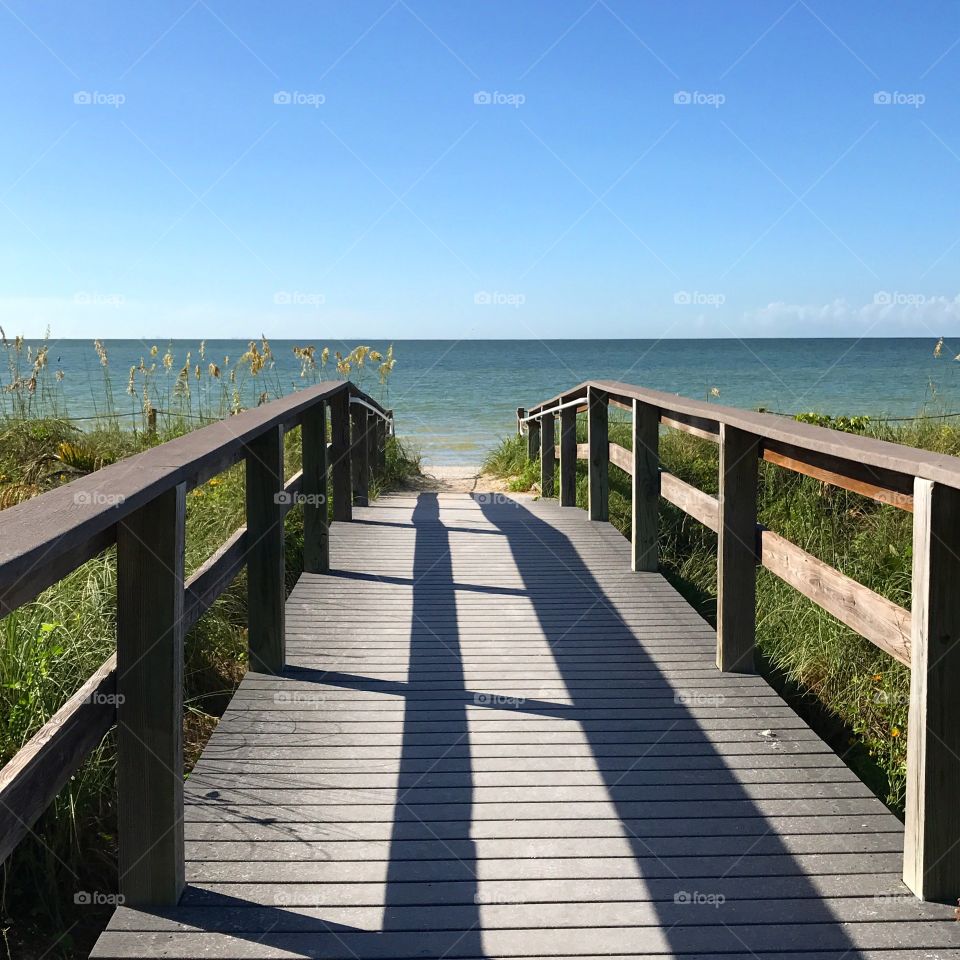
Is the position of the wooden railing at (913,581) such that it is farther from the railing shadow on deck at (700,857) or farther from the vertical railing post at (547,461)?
the vertical railing post at (547,461)

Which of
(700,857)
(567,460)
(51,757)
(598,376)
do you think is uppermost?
(598,376)

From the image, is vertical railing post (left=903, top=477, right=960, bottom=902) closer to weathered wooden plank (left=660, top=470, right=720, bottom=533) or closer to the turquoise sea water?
weathered wooden plank (left=660, top=470, right=720, bottom=533)

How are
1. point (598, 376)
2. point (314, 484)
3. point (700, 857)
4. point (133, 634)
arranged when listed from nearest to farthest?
point (133, 634)
point (700, 857)
point (314, 484)
point (598, 376)

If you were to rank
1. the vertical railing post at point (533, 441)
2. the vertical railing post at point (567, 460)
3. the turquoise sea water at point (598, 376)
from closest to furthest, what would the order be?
the vertical railing post at point (567, 460) < the vertical railing post at point (533, 441) < the turquoise sea water at point (598, 376)

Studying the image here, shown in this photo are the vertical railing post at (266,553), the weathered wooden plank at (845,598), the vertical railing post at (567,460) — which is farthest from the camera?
the vertical railing post at (567,460)

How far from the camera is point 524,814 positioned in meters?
2.95

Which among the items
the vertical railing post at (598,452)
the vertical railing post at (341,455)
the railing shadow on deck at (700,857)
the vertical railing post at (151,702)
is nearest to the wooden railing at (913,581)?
the railing shadow on deck at (700,857)

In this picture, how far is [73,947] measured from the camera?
9.30 ft

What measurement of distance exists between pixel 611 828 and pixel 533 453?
9480mm

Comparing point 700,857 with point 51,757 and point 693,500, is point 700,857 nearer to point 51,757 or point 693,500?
point 51,757

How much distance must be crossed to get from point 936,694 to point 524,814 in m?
1.24

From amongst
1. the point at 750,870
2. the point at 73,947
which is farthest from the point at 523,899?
the point at 73,947

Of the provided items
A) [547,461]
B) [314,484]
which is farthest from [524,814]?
[547,461]

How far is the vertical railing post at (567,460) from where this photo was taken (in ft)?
28.2
